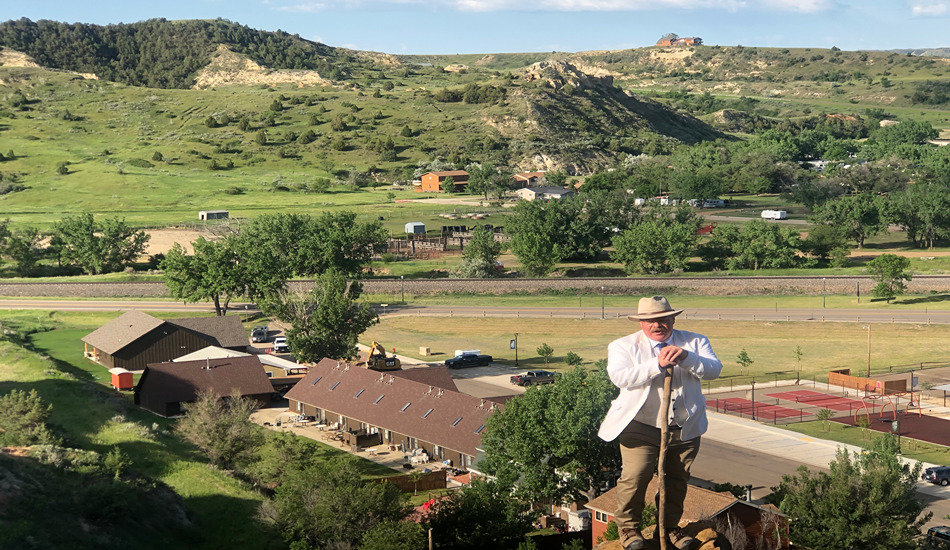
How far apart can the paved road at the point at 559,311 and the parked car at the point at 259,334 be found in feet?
33.2

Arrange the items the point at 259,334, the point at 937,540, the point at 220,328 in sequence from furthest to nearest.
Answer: the point at 259,334, the point at 220,328, the point at 937,540

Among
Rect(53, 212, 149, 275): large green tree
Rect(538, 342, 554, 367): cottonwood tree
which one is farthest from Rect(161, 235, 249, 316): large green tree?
Rect(538, 342, 554, 367): cottonwood tree

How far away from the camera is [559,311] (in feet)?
297

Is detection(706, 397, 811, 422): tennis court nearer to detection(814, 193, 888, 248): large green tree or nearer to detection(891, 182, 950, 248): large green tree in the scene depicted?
detection(814, 193, 888, 248): large green tree

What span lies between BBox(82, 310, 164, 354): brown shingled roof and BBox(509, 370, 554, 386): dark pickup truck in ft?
85.7

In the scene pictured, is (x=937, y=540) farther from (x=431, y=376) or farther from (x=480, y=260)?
(x=480, y=260)

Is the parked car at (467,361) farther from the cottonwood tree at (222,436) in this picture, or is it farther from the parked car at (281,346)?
the cottonwood tree at (222,436)

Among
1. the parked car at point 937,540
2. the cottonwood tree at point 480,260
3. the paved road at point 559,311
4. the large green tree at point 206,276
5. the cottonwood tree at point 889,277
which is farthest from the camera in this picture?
the cottonwood tree at point 480,260

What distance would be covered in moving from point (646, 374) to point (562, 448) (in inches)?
1135

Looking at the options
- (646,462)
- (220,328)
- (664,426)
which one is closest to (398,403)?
(220,328)

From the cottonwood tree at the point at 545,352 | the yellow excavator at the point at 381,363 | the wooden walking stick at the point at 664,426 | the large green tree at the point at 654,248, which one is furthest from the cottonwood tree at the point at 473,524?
the large green tree at the point at 654,248

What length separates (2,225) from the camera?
385 ft

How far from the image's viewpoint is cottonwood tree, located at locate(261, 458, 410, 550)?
31.5 m

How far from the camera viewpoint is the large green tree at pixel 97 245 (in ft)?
369
